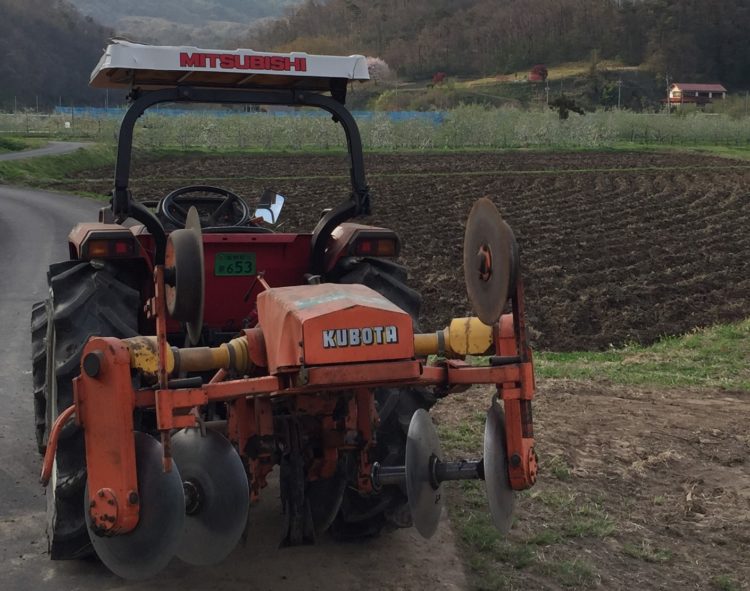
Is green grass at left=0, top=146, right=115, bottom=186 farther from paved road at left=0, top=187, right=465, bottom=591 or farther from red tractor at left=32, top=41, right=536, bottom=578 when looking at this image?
red tractor at left=32, top=41, right=536, bottom=578

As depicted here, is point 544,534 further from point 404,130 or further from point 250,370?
point 404,130

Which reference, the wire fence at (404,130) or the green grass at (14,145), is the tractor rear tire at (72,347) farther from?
the wire fence at (404,130)

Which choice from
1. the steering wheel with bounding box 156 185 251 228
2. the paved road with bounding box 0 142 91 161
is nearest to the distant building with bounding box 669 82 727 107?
the paved road with bounding box 0 142 91 161

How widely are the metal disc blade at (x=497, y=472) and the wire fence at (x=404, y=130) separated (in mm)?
37871

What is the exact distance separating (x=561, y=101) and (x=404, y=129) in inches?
552

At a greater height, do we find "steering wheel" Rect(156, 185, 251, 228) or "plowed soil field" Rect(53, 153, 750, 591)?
"steering wheel" Rect(156, 185, 251, 228)

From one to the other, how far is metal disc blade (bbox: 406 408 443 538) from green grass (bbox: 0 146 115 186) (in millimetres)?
25547

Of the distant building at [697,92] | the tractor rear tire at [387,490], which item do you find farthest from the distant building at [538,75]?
the tractor rear tire at [387,490]

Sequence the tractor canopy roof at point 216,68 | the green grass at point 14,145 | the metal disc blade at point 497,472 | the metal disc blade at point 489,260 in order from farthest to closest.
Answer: the green grass at point 14,145
the tractor canopy roof at point 216,68
the metal disc blade at point 497,472
the metal disc blade at point 489,260

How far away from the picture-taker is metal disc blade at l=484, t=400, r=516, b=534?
3674 millimetres

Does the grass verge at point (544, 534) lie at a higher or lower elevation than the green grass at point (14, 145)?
lower

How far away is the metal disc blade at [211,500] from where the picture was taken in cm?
354

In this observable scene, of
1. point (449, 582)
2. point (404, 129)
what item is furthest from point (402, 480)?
point (404, 129)

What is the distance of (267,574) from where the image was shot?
14.1ft
